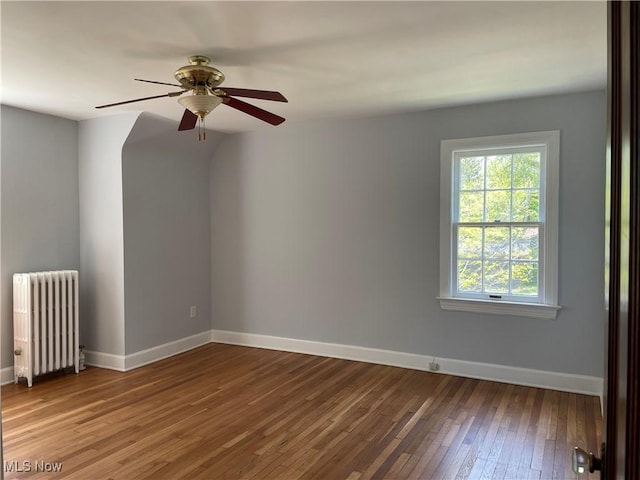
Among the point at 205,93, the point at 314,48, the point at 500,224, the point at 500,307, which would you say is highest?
the point at 314,48

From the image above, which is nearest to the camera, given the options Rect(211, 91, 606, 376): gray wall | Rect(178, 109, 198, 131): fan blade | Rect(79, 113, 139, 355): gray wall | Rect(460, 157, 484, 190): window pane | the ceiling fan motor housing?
the ceiling fan motor housing

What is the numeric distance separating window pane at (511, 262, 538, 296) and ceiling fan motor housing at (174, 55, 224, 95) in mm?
2905

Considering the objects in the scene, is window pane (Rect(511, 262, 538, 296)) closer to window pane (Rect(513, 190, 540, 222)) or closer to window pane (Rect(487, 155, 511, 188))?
window pane (Rect(513, 190, 540, 222))

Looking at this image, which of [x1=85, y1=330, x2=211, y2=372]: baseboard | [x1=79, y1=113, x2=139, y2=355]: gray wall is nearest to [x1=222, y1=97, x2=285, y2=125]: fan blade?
[x1=79, y1=113, x2=139, y2=355]: gray wall

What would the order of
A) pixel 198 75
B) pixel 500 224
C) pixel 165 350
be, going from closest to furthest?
pixel 198 75
pixel 500 224
pixel 165 350

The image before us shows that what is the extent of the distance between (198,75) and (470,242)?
2.73 meters

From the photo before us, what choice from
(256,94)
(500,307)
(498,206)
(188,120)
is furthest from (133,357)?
(498,206)

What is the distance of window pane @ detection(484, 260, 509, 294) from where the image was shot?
162 inches

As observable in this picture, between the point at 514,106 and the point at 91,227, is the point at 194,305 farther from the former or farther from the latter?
the point at 514,106

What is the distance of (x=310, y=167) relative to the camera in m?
4.91

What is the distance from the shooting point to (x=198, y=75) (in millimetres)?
2883

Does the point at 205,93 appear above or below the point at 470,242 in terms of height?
above

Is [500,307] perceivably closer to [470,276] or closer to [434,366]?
[470,276]

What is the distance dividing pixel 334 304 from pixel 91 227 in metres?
2.57
